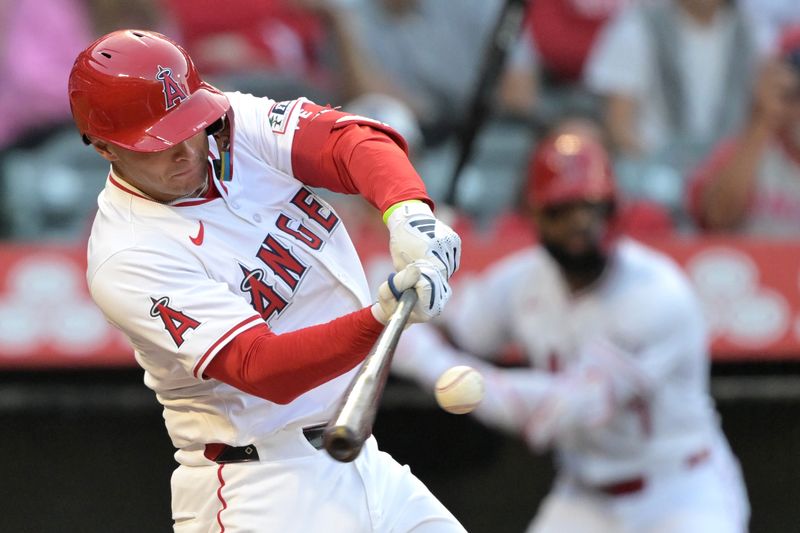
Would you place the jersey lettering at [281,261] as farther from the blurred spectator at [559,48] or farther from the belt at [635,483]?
the blurred spectator at [559,48]

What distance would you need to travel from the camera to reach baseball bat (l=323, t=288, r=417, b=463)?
1.92m

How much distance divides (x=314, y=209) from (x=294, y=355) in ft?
1.47

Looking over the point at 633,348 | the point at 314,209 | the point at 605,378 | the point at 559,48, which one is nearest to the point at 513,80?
the point at 559,48

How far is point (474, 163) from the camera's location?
5086 millimetres

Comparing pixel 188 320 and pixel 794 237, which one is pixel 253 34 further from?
pixel 188 320

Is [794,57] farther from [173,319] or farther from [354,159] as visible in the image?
[173,319]

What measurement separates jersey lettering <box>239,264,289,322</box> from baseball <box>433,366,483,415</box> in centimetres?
36

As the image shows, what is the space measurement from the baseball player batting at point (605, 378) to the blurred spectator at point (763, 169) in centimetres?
96

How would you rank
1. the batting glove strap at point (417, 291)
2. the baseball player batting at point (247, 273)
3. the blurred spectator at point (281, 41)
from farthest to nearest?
1. the blurred spectator at point (281, 41)
2. the baseball player batting at point (247, 273)
3. the batting glove strap at point (417, 291)

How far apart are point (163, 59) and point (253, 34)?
2879mm

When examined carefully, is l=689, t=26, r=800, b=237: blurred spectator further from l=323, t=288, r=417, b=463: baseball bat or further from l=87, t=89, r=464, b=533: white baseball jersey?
l=323, t=288, r=417, b=463: baseball bat

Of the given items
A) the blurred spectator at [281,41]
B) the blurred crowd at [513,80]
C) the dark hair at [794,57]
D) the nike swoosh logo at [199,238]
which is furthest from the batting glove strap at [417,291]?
the dark hair at [794,57]

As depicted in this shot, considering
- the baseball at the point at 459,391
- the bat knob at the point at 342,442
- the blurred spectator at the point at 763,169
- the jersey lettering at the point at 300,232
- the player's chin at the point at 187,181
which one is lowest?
the blurred spectator at the point at 763,169

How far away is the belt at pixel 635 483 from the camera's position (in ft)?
12.6
